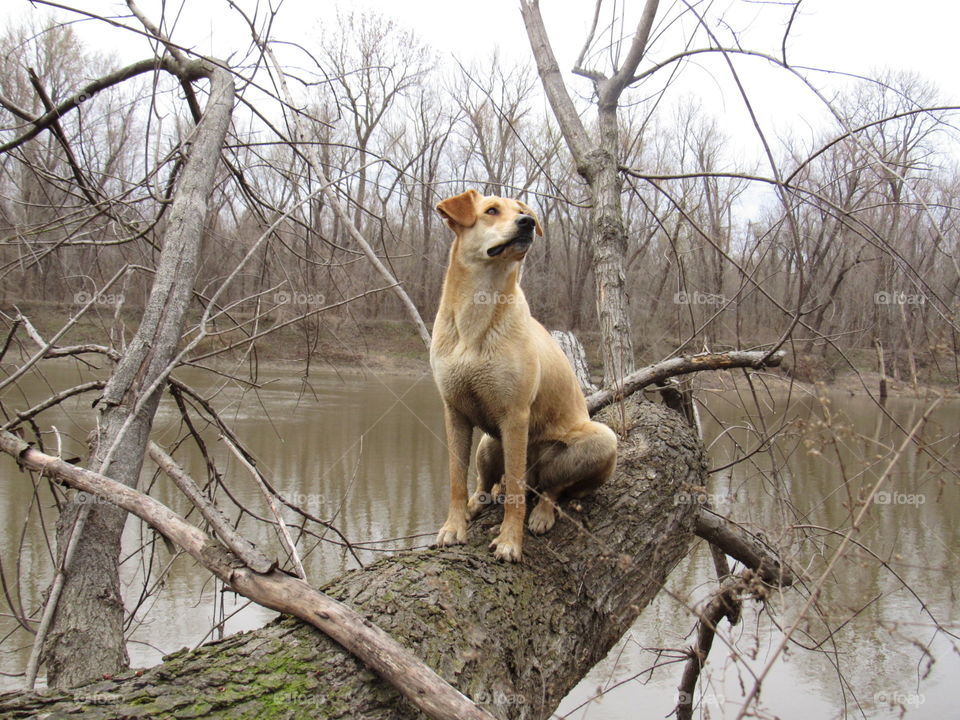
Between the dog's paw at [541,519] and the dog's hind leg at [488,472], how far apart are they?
0.36 m

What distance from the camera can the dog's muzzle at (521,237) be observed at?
3.42 m

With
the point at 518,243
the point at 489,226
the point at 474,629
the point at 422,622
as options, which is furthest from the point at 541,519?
the point at 489,226

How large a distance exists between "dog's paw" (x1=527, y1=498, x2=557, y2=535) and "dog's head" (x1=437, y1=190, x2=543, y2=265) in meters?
1.25

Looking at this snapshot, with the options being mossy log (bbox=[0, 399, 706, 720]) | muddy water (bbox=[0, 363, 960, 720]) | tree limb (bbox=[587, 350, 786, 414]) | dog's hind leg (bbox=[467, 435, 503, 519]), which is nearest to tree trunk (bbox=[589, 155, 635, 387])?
tree limb (bbox=[587, 350, 786, 414])

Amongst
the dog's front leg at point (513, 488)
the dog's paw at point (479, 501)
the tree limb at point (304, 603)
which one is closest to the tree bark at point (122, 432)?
the tree limb at point (304, 603)

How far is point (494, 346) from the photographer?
3.38 meters

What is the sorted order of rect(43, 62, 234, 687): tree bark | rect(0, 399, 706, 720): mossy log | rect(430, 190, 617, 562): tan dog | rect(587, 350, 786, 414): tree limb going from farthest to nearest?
rect(587, 350, 786, 414): tree limb → rect(430, 190, 617, 562): tan dog → rect(43, 62, 234, 687): tree bark → rect(0, 399, 706, 720): mossy log

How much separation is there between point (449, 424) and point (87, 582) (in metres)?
1.68

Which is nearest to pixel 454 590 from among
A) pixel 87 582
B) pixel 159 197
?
pixel 87 582

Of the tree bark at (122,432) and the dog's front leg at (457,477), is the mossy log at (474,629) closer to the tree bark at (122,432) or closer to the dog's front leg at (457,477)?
the dog's front leg at (457,477)

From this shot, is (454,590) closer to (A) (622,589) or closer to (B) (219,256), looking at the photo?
(A) (622,589)

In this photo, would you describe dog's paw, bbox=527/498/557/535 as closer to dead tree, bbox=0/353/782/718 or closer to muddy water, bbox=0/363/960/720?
dead tree, bbox=0/353/782/718

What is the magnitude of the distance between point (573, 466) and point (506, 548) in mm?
627

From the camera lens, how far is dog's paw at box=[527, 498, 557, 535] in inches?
132
